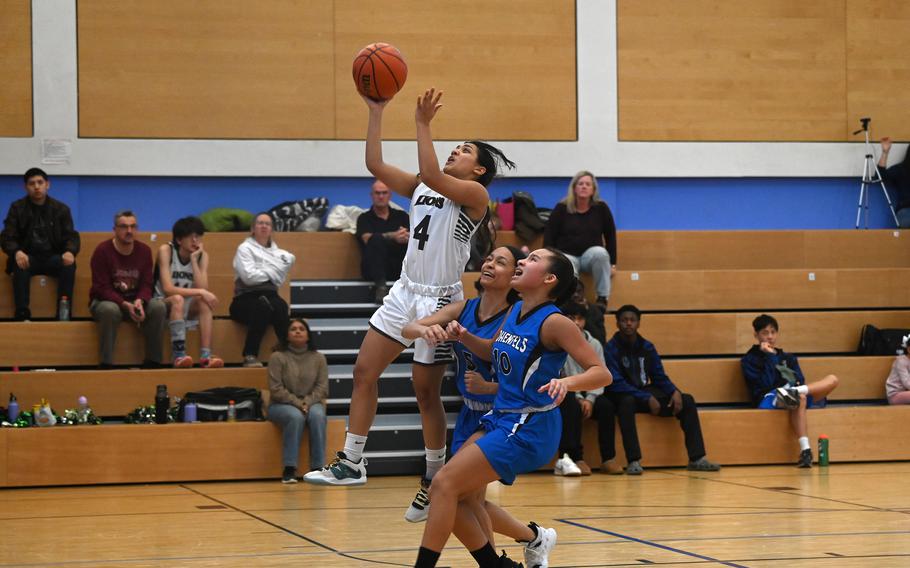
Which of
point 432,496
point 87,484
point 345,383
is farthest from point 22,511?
point 432,496

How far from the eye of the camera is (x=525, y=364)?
4.75 m

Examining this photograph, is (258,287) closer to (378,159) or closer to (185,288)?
(185,288)

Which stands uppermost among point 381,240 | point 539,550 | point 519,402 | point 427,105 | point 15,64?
point 15,64

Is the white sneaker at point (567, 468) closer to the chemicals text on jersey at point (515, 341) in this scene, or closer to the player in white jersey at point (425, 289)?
the player in white jersey at point (425, 289)

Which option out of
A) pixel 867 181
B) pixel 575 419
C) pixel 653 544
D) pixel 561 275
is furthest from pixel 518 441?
pixel 867 181

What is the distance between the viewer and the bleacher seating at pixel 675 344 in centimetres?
925

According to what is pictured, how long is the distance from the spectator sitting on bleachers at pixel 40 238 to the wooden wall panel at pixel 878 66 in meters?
8.74

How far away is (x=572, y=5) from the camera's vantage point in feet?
44.3

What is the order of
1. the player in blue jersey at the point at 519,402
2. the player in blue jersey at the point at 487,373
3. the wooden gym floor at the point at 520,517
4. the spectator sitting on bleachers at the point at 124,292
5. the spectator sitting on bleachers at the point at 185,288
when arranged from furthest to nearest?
the spectator sitting on bleachers at the point at 185,288 < the spectator sitting on bleachers at the point at 124,292 < the wooden gym floor at the point at 520,517 < the player in blue jersey at the point at 487,373 < the player in blue jersey at the point at 519,402

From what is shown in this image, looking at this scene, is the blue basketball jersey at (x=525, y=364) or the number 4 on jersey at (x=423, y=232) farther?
the number 4 on jersey at (x=423, y=232)

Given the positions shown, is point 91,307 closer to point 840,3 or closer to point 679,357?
point 679,357

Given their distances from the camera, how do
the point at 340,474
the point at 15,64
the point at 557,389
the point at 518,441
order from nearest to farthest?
the point at 557,389
the point at 518,441
the point at 340,474
the point at 15,64

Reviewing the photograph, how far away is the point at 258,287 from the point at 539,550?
573 cm

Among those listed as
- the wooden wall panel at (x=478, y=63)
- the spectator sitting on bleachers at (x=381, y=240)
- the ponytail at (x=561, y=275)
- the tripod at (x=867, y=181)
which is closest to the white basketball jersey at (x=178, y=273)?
the spectator sitting on bleachers at (x=381, y=240)
